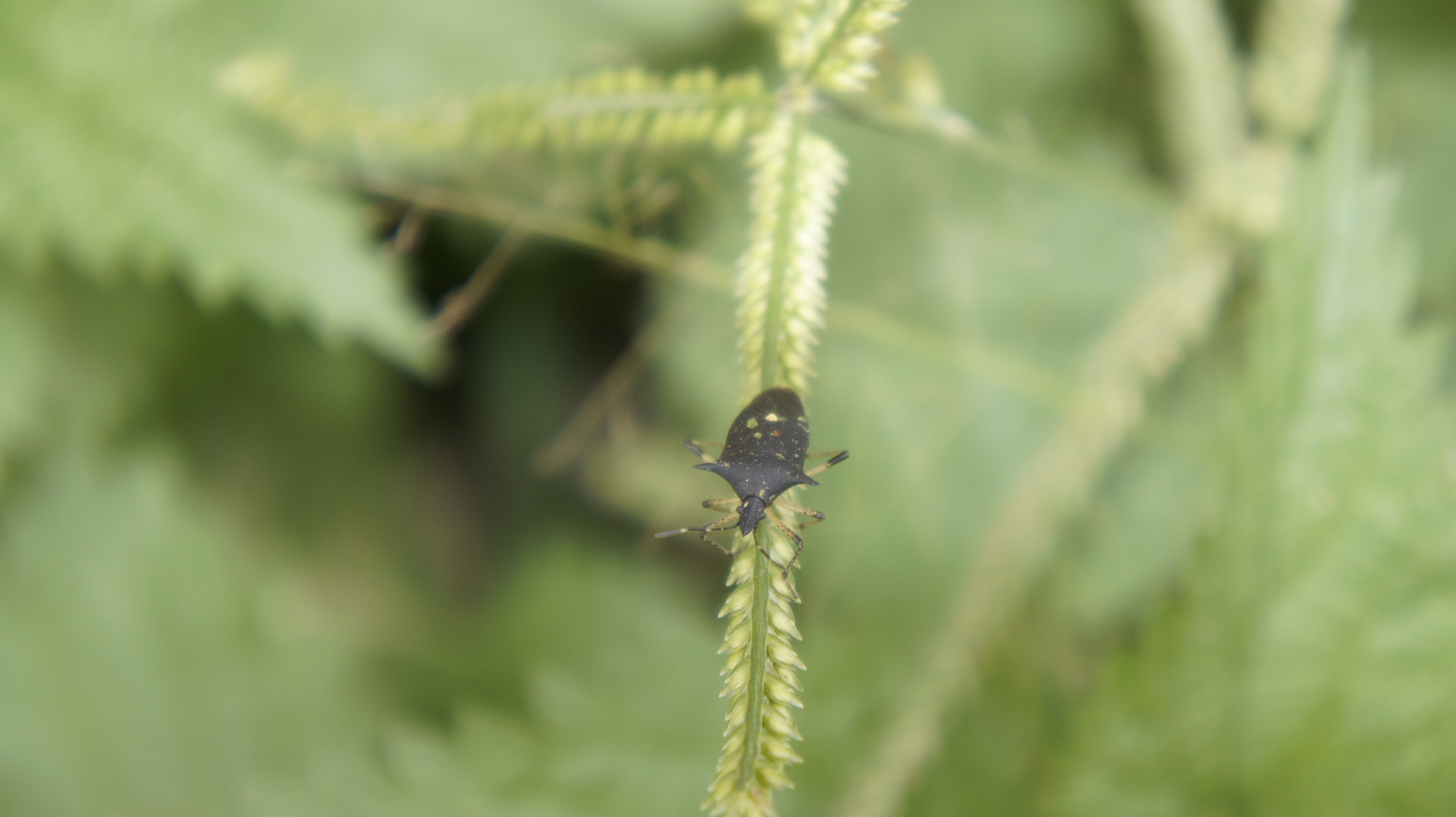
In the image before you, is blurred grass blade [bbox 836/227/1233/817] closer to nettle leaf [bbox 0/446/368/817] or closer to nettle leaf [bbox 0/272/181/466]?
nettle leaf [bbox 0/446/368/817]

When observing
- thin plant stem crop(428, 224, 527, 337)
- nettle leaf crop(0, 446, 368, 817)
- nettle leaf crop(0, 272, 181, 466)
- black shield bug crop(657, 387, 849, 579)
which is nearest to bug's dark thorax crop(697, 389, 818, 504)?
black shield bug crop(657, 387, 849, 579)

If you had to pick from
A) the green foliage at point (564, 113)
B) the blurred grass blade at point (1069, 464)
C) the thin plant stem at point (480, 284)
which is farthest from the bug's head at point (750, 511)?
the thin plant stem at point (480, 284)


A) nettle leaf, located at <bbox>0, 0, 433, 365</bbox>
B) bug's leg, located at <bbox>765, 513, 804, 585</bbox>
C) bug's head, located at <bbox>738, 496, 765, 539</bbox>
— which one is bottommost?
bug's leg, located at <bbox>765, 513, 804, 585</bbox>

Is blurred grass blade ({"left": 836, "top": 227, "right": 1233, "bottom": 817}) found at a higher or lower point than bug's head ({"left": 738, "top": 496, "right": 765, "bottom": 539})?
higher

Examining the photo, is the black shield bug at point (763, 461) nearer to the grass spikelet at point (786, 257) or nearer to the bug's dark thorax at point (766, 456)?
the bug's dark thorax at point (766, 456)

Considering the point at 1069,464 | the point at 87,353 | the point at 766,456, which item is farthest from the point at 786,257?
the point at 87,353

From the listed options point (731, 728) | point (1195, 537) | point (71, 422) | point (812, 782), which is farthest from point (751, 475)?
point (71, 422)

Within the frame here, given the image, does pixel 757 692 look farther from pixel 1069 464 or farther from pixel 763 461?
pixel 1069 464

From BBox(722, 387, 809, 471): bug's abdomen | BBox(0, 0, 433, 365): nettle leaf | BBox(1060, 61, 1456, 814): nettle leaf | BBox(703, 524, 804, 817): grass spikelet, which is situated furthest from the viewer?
BBox(0, 0, 433, 365): nettle leaf
